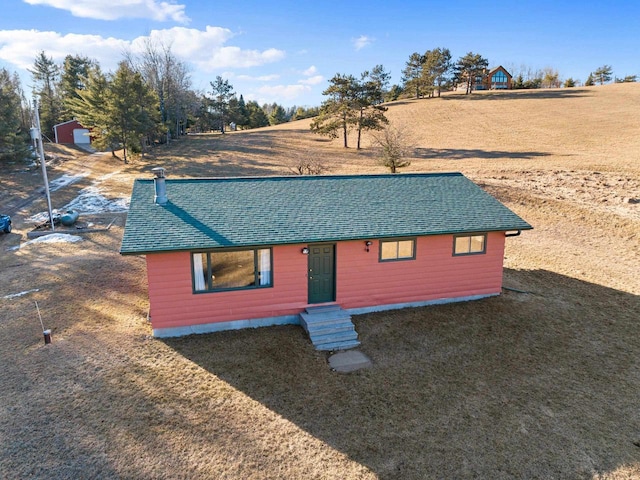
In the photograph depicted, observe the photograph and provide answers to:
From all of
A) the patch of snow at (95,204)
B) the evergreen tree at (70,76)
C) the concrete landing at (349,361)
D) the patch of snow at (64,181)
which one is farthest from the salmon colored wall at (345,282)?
the evergreen tree at (70,76)

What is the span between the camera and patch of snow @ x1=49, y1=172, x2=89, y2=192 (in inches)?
1362

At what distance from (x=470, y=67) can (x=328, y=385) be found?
8872 cm

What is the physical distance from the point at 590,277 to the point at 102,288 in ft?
64.4

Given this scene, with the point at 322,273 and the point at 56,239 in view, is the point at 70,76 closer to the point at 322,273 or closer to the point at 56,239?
the point at 56,239

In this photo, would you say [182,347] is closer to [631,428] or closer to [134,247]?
[134,247]

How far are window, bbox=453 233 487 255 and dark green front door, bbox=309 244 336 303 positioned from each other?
14.4 ft

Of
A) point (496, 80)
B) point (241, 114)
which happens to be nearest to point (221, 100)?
point (241, 114)

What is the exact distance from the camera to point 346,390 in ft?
32.4

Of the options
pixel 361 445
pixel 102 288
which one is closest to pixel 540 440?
pixel 361 445

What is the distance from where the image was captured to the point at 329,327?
12.3 meters

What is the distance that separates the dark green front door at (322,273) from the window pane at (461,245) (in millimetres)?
4403

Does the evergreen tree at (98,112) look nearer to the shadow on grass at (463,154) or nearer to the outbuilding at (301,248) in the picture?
the outbuilding at (301,248)

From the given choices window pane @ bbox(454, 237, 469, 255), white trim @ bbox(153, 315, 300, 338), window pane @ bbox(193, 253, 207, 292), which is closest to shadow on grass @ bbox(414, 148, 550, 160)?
window pane @ bbox(454, 237, 469, 255)

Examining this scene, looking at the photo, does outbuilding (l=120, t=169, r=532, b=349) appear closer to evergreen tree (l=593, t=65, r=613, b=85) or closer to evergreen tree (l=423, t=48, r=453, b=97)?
evergreen tree (l=423, t=48, r=453, b=97)
